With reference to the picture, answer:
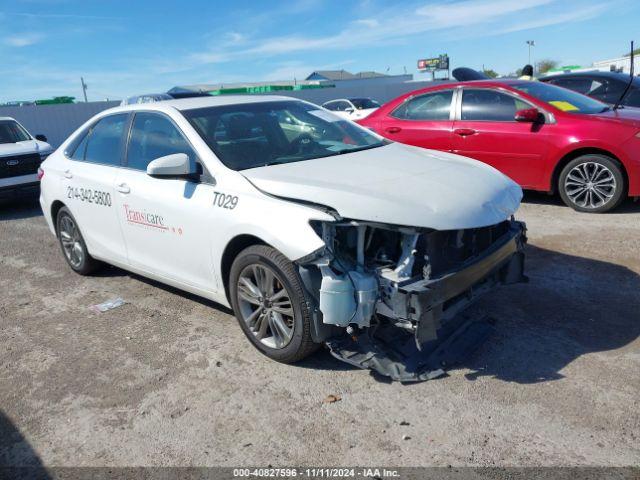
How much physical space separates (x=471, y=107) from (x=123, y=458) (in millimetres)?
6214

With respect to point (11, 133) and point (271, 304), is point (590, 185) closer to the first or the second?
point (271, 304)

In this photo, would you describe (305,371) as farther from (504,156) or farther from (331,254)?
(504,156)

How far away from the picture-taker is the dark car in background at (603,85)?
9586mm

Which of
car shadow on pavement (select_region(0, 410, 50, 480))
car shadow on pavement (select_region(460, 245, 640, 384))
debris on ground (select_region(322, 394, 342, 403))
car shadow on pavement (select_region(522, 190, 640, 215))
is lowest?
car shadow on pavement (select_region(0, 410, 50, 480))

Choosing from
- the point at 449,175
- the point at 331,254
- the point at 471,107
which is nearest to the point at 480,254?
the point at 449,175

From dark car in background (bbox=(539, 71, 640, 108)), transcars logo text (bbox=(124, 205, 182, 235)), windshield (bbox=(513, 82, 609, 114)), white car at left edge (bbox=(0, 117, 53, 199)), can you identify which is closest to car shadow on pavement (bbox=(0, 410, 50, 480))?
transcars logo text (bbox=(124, 205, 182, 235))

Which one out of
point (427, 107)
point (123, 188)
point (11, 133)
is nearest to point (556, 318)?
point (123, 188)

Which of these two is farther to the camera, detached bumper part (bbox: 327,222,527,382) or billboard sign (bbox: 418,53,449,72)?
billboard sign (bbox: 418,53,449,72)

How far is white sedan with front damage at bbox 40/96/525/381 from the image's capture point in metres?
3.13

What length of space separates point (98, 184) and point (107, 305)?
1.10 m

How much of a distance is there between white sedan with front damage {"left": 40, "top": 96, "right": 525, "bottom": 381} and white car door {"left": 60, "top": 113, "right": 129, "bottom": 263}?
31 millimetres

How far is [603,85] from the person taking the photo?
384 inches

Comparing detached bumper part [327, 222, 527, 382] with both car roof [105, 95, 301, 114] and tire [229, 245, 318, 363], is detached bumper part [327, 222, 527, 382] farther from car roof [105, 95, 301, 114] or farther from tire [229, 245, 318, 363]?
car roof [105, 95, 301, 114]

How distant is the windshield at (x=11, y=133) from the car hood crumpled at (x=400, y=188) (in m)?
8.91
